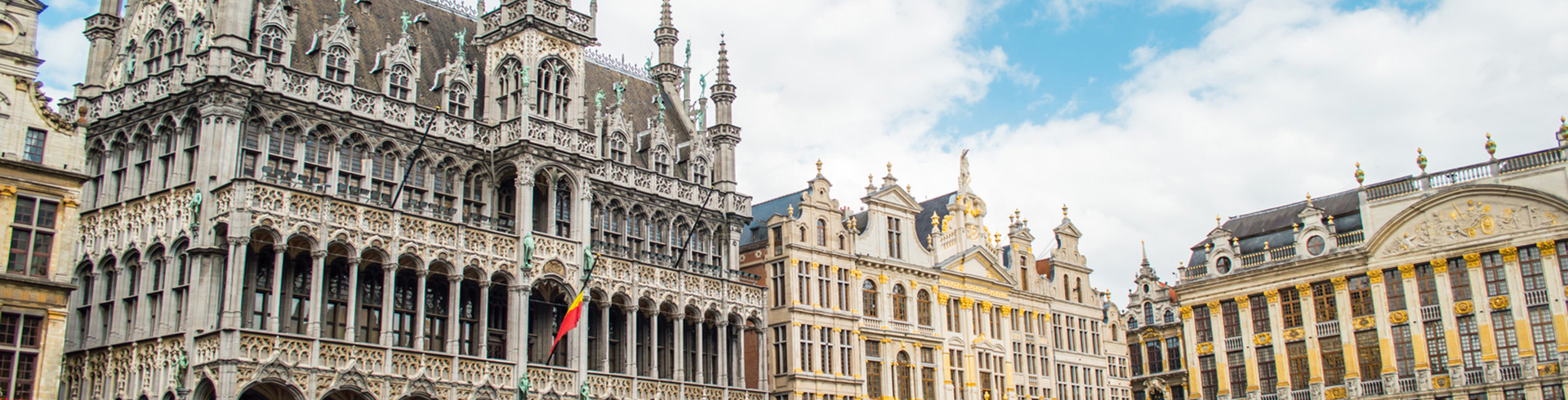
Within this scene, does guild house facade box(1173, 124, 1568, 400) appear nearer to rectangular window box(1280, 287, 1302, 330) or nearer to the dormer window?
rectangular window box(1280, 287, 1302, 330)

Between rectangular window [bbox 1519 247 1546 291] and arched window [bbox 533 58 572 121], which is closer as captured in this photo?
arched window [bbox 533 58 572 121]

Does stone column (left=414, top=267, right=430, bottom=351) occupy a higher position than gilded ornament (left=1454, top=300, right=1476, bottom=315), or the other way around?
gilded ornament (left=1454, top=300, right=1476, bottom=315)

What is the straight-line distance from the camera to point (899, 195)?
64.1 meters

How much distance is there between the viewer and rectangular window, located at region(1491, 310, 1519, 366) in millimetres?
58719

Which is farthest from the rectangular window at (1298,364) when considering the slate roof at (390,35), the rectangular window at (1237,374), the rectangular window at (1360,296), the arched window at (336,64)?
the arched window at (336,64)

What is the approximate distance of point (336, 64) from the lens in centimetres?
4241

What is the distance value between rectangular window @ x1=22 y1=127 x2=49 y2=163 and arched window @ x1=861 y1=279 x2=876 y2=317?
112 feet

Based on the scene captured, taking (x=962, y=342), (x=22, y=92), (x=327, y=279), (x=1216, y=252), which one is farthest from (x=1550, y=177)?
(x=22, y=92)

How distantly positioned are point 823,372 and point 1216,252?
77.0ft

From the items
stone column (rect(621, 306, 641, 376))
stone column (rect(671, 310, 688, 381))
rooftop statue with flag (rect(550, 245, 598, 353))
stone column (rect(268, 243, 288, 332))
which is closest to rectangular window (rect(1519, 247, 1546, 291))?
stone column (rect(671, 310, 688, 381))

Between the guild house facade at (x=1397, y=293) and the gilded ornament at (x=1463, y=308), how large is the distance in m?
0.05

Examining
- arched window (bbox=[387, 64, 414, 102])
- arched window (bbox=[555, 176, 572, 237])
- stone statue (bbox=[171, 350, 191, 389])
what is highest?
arched window (bbox=[387, 64, 414, 102])

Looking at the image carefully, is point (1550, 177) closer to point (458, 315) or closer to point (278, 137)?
point (458, 315)

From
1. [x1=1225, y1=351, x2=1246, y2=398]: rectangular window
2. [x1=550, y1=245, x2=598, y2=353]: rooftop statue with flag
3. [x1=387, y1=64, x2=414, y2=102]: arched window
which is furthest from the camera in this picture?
[x1=1225, y1=351, x2=1246, y2=398]: rectangular window
